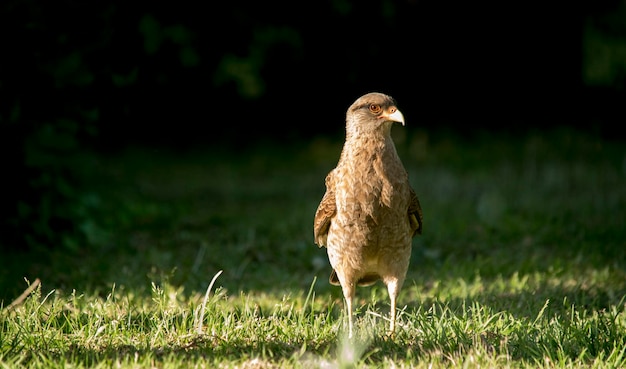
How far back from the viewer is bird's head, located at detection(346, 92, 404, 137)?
4.34 meters

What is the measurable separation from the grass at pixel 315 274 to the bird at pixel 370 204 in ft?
0.90

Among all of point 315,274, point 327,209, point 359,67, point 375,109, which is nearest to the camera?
point 375,109

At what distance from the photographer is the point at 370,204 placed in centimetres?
424

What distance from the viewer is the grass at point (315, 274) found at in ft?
12.4

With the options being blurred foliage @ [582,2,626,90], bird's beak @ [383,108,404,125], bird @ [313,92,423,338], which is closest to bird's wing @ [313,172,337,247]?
bird @ [313,92,423,338]

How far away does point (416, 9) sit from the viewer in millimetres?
13516

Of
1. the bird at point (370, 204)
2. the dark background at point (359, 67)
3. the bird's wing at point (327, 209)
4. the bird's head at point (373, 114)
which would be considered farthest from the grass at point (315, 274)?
the dark background at point (359, 67)

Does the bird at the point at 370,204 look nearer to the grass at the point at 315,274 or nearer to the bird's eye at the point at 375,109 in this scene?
the bird's eye at the point at 375,109

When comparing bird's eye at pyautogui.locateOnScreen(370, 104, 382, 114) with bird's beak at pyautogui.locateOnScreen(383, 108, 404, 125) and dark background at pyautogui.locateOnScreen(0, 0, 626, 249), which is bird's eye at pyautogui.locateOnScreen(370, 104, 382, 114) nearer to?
bird's beak at pyautogui.locateOnScreen(383, 108, 404, 125)

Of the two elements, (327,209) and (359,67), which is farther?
(359,67)

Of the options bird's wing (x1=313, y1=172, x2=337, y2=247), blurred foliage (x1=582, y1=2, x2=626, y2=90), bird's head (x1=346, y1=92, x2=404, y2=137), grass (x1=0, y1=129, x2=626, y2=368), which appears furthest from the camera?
blurred foliage (x1=582, y1=2, x2=626, y2=90)

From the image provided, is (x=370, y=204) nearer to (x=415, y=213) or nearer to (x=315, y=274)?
(x=415, y=213)

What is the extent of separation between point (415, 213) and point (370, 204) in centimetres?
46

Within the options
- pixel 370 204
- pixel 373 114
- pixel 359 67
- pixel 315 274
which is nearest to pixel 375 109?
pixel 373 114
